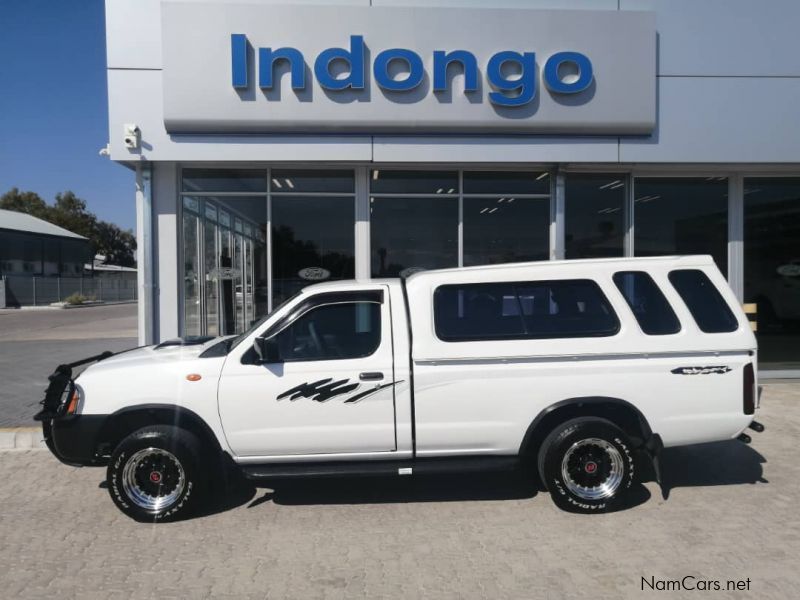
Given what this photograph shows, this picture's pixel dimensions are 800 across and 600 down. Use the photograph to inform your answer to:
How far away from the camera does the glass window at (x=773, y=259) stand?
1038 centimetres

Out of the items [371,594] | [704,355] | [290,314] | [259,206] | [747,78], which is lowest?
[371,594]

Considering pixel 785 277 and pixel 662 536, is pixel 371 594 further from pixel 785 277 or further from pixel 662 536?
pixel 785 277

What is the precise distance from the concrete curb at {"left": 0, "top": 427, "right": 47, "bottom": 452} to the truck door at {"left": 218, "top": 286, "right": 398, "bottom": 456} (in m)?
3.61

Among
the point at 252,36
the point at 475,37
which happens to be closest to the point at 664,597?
the point at 475,37

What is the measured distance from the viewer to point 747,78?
920 cm

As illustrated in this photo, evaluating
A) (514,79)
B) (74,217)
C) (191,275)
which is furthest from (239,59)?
(74,217)

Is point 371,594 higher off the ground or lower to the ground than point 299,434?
lower

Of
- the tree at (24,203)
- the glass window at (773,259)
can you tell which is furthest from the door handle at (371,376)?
the tree at (24,203)

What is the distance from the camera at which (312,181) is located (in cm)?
984

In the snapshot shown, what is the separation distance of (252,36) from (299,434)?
6458 mm

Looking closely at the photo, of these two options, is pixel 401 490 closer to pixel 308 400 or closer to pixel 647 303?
pixel 308 400

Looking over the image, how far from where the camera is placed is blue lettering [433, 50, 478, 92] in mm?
8773

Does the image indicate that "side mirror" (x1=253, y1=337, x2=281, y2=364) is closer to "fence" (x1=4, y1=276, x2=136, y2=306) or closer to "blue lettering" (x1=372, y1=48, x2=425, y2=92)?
"blue lettering" (x1=372, y1=48, x2=425, y2=92)

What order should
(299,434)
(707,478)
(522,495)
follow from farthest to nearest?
(707,478) < (522,495) < (299,434)
